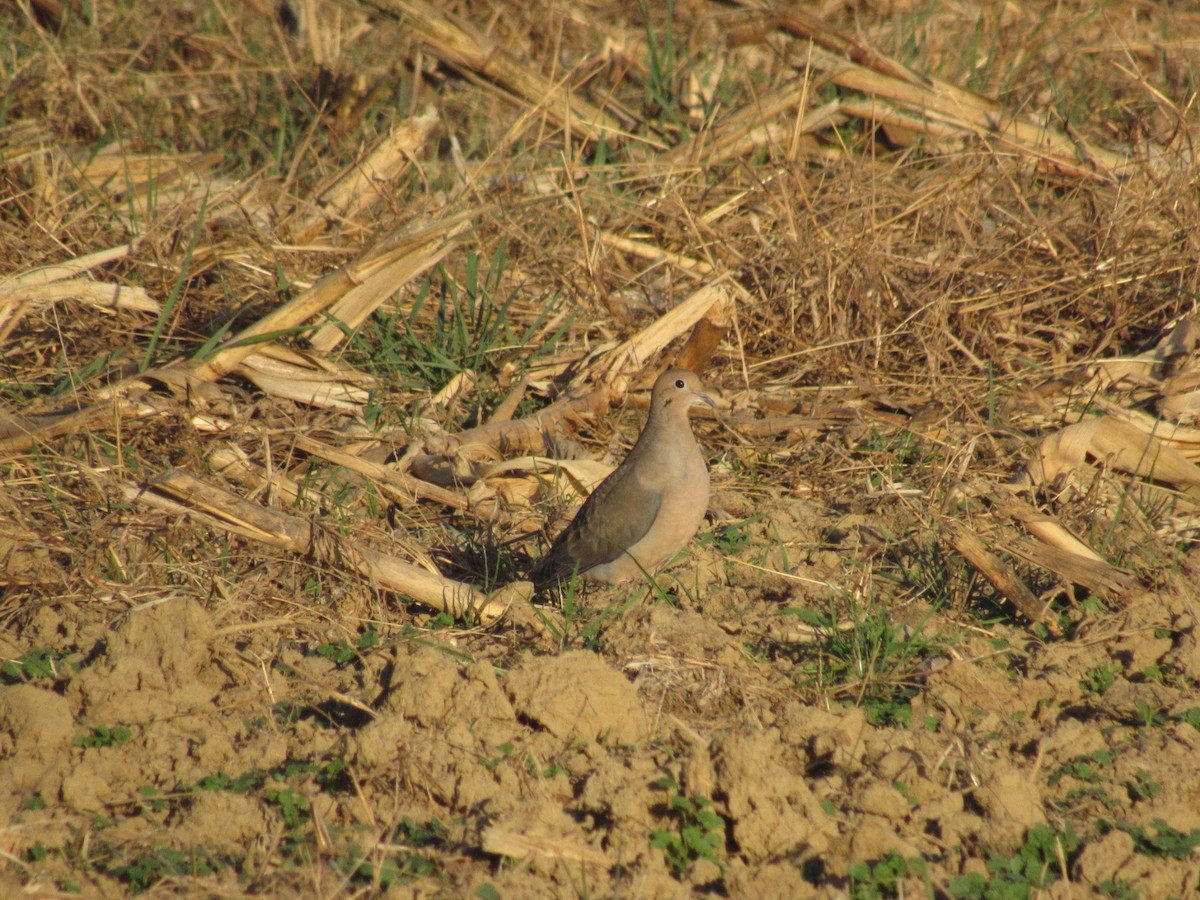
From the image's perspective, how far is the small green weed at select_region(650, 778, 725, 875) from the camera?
10.5 ft

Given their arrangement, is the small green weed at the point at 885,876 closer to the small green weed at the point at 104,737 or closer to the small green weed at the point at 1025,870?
the small green weed at the point at 1025,870

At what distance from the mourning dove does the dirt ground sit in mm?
163

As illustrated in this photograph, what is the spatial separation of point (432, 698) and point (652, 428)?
1744 mm

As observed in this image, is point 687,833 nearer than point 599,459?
Yes

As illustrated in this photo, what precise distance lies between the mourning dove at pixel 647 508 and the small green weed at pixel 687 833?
52.4 inches

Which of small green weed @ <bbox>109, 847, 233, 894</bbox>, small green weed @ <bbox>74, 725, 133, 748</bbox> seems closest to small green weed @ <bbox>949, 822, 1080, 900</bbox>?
small green weed @ <bbox>109, 847, 233, 894</bbox>

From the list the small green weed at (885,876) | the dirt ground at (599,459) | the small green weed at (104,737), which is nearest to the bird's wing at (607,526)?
the dirt ground at (599,459)

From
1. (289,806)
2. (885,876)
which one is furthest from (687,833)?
(289,806)

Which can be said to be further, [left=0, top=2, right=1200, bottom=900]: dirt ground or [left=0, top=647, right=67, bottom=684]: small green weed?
[left=0, top=647, right=67, bottom=684]: small green weed

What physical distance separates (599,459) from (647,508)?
43.1 inches

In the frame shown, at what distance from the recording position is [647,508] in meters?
4.75

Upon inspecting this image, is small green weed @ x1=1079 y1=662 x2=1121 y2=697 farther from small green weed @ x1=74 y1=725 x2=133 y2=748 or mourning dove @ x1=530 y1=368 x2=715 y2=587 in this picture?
small green weed @ x1=74 y1=725 x2=133 y2=748

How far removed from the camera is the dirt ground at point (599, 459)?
332cm

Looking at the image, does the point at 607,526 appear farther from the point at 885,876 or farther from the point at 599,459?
the point at 885,876
